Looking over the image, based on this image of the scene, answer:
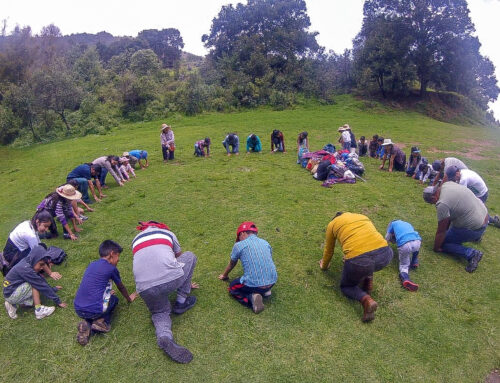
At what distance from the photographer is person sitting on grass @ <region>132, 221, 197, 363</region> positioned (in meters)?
4.69

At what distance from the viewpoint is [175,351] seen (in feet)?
15.1

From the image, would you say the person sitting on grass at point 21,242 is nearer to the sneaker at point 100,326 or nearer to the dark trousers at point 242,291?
the sneaker at point 100,326

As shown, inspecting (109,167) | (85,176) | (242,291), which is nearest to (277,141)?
(109,167)

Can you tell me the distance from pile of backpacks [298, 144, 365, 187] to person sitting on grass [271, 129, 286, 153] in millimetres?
2859

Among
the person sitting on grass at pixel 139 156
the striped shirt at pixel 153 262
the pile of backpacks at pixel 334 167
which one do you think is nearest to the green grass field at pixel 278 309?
the pile of backpacks at pixel 334 167

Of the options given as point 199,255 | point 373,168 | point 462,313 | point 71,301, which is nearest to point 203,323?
point 199,255

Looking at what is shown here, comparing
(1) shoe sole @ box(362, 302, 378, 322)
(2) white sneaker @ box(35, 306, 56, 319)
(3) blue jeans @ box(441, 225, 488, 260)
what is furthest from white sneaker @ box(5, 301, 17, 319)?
(3) blue jeans @ box(441, 225, 488, 260)

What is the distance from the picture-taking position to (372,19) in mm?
34562

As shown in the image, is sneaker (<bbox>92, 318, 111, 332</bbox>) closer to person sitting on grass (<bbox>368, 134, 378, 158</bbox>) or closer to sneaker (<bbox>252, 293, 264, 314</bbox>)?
sneaker (<bbox>252, 293, 264, 314</bbox>)

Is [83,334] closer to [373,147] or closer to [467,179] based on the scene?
[467,179]

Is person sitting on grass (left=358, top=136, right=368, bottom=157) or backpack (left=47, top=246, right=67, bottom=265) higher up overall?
person sitting on grass (left=358, top=136, right=368, bottom=157)

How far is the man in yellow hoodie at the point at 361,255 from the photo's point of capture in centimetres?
527

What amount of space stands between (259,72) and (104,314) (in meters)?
32.3

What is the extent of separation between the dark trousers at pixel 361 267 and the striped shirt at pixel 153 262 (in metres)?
2.81
